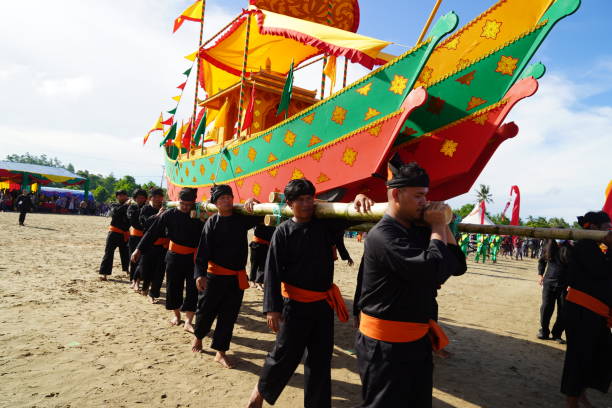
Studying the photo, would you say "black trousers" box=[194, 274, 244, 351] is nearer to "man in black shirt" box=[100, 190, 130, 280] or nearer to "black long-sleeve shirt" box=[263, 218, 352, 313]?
"black long-sleeve shirt" box=[263, 218, 352, 313]

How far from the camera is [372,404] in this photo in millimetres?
2002

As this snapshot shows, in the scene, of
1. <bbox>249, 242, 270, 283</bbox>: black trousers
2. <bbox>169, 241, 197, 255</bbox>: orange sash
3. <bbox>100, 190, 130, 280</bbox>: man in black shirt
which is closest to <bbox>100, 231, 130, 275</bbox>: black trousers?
<bbox>100, 190, 130, 280</bbox>: man in black shirt

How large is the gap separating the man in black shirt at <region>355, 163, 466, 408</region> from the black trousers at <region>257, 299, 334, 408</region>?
860 mm

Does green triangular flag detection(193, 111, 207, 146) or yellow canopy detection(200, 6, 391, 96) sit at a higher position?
yellow canopy detection(200, 6, 391, 96)

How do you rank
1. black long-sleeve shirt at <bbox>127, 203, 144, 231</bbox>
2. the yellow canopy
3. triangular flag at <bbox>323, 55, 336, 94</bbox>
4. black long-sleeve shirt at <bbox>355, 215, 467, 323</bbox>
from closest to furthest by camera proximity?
black long-sleeve shirt at <bbox>355, 215, 467, 323</bbox> < the yellow canopy < black long-sleeve shirt at <bbox>127, 203, 144, 231</bbox> < triangular flag at <bbox>323, 55, 336, 94</bbox>

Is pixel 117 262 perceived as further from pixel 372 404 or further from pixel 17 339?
pixel 372 404

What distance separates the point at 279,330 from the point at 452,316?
538 cm

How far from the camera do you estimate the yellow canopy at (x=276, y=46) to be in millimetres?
4773

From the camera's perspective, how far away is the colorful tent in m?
28.4

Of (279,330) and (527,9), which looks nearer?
(279,330)

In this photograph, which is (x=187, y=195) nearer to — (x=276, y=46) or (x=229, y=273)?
(x=229, y=273)

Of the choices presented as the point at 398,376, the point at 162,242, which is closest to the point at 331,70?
the point at 162,242

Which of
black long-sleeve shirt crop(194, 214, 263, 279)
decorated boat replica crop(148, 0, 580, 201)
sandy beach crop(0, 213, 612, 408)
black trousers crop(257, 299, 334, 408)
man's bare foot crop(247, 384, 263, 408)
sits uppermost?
decorated boat replica crop(148, 0, 580, 201)

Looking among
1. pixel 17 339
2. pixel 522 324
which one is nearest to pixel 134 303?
pixel 17 339
